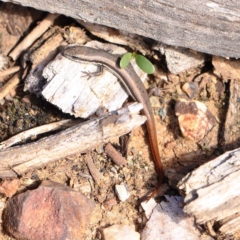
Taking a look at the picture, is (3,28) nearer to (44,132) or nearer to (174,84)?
(44,132)

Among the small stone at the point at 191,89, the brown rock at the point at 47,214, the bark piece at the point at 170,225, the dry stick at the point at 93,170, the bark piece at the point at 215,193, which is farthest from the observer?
the small stone at the point at 191,89

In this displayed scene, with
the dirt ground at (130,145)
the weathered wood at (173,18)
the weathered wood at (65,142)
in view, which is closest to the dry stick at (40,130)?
the dirt ground at (130,145)

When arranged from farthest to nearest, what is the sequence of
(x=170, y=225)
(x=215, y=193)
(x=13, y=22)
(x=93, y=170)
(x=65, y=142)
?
(x=13, y=22)
(x=93, y=170)
(x=65, y=142)
(x=170, y=225)
(x=215, y=193)

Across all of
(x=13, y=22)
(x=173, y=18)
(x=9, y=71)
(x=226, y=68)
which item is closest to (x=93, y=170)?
(x=9, y=71)

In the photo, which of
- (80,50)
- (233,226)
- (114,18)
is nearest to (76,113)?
(80,50)

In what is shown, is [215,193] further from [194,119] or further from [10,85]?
[10,85]

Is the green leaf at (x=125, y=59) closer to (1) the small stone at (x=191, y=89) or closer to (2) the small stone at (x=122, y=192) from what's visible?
(1) the small stone at (x=191, y=89)
